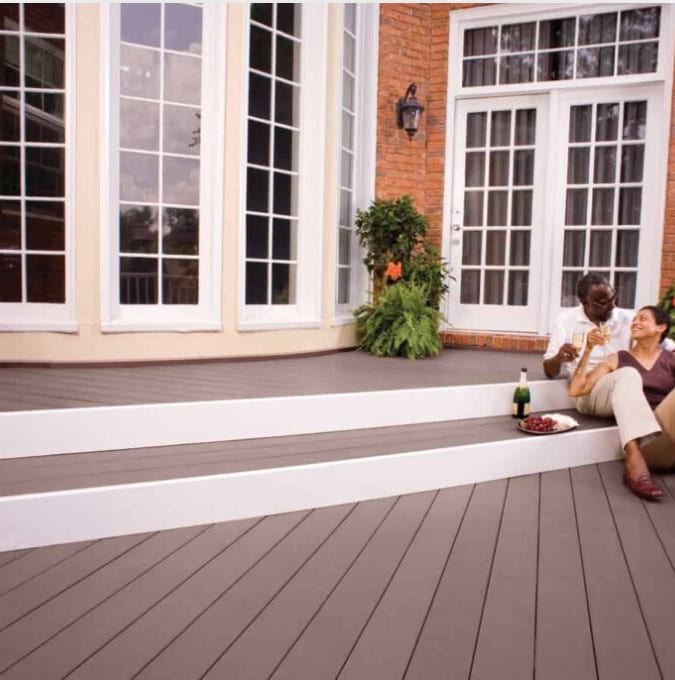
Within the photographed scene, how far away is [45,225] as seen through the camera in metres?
4.57

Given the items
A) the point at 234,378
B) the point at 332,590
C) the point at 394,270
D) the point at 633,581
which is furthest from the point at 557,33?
the point at 332,590

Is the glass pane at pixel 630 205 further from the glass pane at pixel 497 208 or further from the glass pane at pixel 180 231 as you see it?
the glass pane at pixel 180 231

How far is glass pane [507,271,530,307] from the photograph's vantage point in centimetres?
644

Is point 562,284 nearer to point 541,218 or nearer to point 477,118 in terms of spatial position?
point 541,218

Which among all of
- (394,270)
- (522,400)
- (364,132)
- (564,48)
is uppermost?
(564,48)

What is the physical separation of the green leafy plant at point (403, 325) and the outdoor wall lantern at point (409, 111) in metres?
1.47

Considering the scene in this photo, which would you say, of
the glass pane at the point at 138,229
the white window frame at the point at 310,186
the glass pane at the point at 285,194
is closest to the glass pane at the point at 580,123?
the white window frame at the point at 310,186

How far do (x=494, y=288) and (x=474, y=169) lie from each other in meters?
1.16

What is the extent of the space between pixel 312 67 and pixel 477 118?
6.22 feet

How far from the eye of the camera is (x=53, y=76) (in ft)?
14.8

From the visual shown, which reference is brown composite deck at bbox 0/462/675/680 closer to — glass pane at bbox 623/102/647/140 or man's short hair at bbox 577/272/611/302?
man's short hair at bbox 577/272/611/302

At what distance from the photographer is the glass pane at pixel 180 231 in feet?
15.9

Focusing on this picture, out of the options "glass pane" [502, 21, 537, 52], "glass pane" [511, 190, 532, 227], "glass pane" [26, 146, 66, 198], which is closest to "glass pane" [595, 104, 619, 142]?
"glass pane" [511, 190, 532, 227]

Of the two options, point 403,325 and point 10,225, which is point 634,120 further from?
point 10,225
